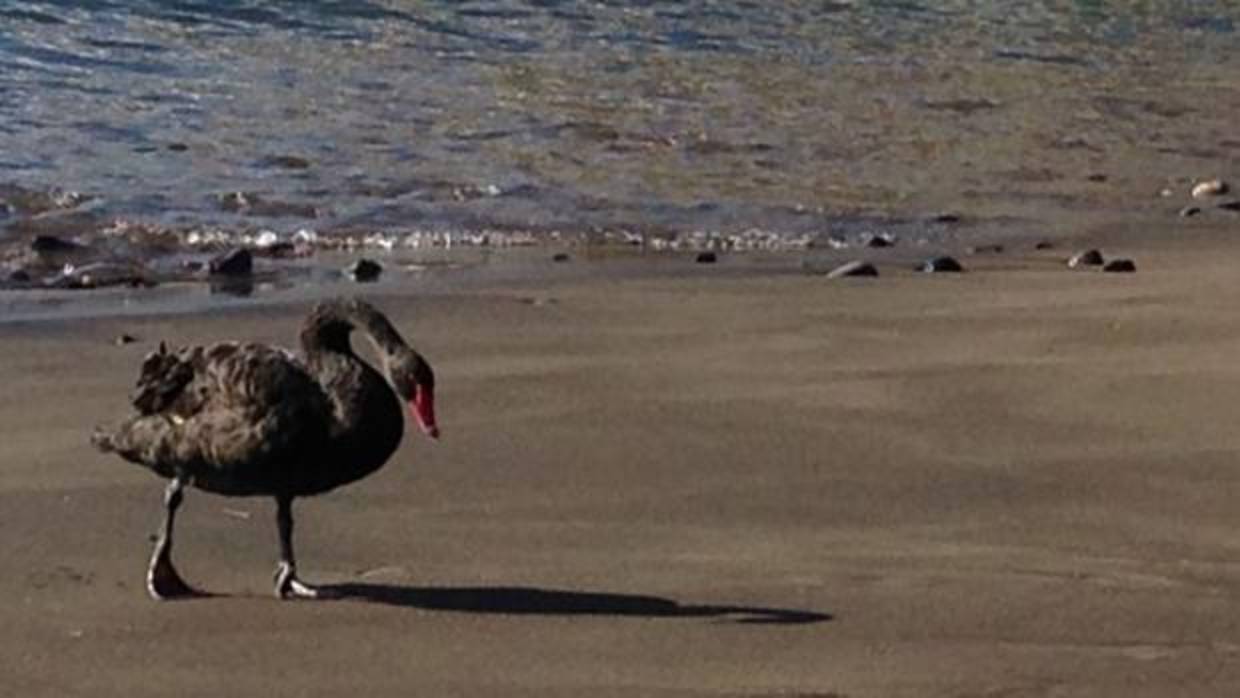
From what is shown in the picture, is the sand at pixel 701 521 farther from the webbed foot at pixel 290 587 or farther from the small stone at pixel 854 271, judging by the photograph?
the small stone at pixel 854 271

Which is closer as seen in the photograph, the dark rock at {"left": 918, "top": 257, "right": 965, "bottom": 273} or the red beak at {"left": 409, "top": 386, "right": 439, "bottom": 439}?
the red beak at {"left": 409, "top": 386, "right": 439, "bottom": 439}

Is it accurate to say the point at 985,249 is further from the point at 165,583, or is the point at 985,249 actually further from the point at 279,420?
the point at 165,583

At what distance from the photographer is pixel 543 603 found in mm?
6277

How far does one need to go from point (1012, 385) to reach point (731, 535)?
2107mm

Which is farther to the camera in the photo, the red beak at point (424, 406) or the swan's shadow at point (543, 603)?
the red beak at point (424, 406)

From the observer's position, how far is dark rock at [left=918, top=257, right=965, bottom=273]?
11.8 meters

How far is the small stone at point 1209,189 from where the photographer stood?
48.6 ft

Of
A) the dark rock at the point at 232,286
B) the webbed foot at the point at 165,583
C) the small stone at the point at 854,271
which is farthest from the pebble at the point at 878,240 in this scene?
the webbed foot at the point at 165,583

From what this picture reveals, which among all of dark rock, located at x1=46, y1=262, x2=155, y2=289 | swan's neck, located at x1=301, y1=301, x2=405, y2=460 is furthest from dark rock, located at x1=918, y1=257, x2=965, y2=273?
swan's neck, located at x1=301, y1=301, x2=405, y2=460

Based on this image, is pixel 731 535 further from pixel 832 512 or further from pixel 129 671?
pixel 129 671

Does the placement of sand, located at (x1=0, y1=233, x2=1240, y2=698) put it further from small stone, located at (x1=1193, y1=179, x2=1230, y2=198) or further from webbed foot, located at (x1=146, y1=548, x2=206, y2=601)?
small stone, located at (x1=1193, y1=179, x2=1230, y2=198)

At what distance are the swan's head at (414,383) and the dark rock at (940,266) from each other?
543 centimetres

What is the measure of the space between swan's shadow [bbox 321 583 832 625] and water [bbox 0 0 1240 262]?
644 cm

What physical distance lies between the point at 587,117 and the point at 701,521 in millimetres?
9811
